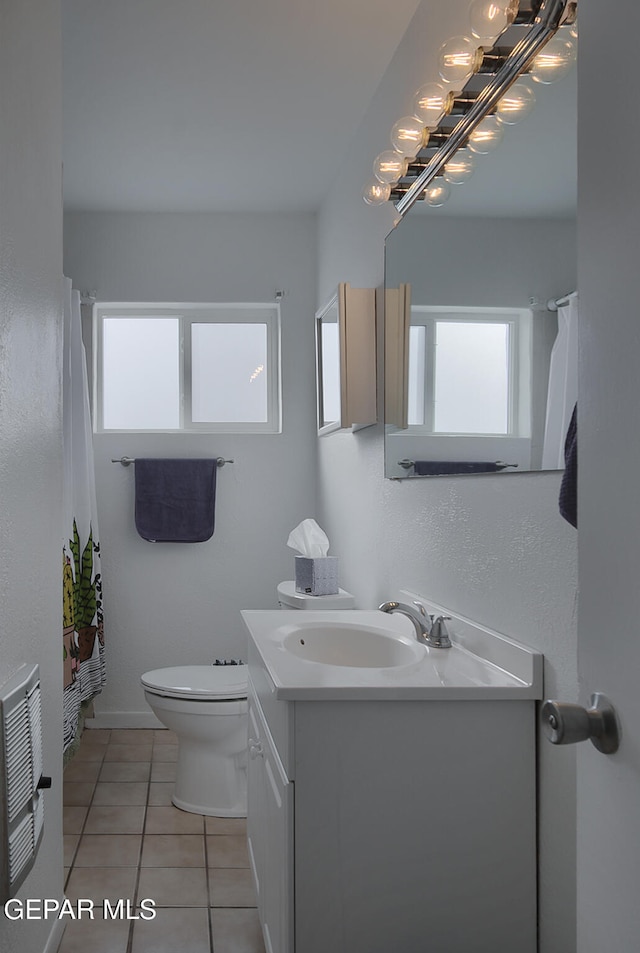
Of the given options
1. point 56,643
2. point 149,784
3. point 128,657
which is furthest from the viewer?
point 128,657

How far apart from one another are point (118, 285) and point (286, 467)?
A: 3.92 ft

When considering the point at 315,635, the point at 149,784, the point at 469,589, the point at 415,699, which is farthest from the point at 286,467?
the point at 415,699

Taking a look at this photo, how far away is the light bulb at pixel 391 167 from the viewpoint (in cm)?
218

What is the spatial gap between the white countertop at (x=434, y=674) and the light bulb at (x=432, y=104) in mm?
1184

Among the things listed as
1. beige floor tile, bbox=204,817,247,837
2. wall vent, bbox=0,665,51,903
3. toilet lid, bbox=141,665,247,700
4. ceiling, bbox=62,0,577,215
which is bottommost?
beige floor tile, bbox=204,817,247,837

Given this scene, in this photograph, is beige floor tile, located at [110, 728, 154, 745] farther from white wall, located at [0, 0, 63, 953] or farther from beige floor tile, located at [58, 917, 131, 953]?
white wall, located at [0, 0, 63, 953]

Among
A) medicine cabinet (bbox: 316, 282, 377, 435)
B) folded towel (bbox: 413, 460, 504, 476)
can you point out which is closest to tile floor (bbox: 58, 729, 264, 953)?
folded towel (bbox: 413, 460, 504, 476)

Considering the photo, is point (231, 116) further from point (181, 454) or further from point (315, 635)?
point (315, 635)

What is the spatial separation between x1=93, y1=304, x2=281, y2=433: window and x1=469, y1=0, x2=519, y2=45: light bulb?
8.20 feet

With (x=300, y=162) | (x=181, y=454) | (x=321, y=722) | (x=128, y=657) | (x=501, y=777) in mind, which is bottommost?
(x=128, y=657)

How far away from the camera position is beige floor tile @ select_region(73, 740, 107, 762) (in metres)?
3.53

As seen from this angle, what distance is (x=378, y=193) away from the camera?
2.30 metres

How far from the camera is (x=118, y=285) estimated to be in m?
3.96

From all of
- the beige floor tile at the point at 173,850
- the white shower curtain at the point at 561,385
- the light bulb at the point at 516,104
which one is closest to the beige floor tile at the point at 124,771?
the beige floor tile at the point at 173,850
